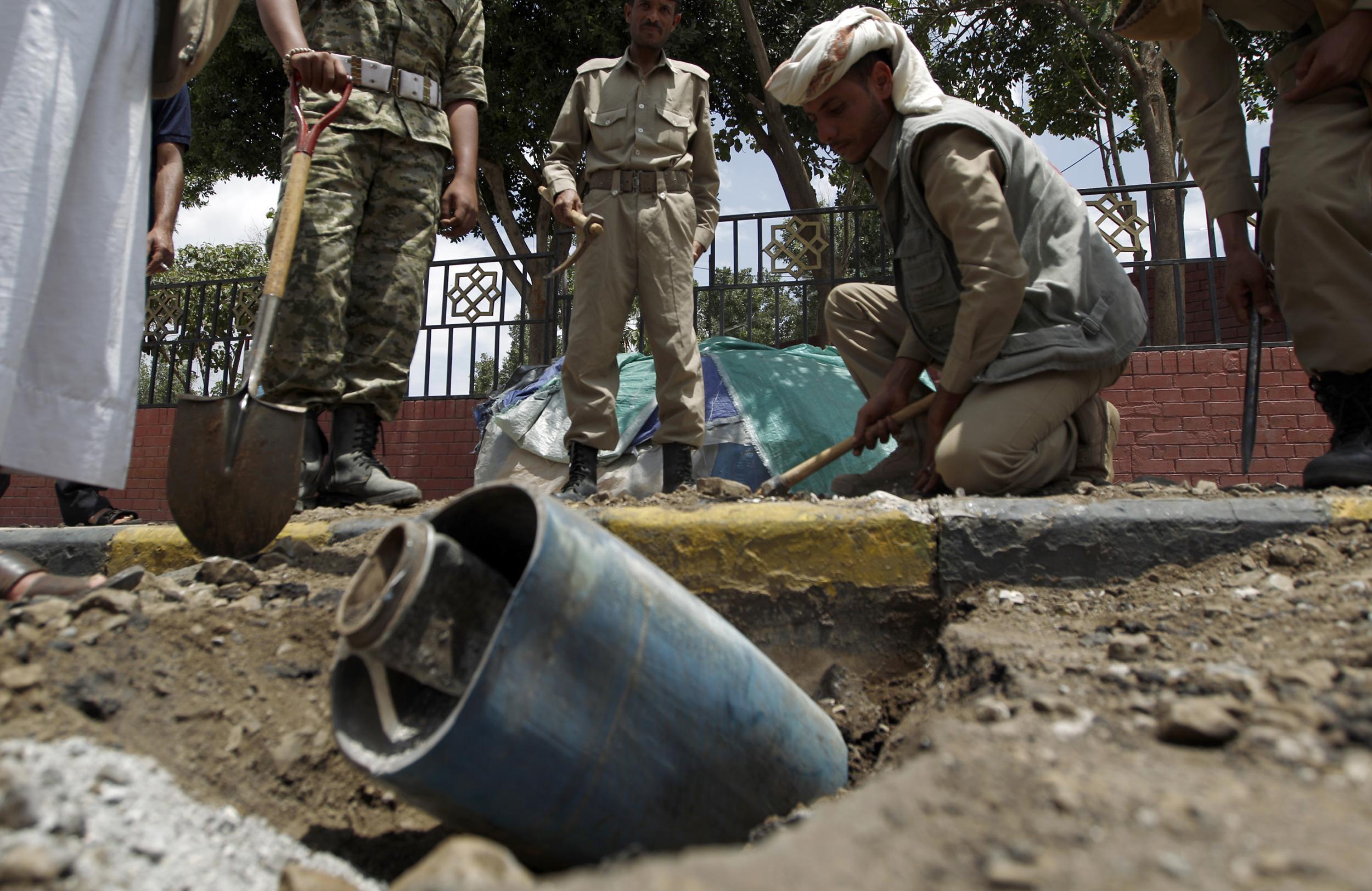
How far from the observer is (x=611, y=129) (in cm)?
343

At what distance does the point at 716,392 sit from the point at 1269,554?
2.84 metres

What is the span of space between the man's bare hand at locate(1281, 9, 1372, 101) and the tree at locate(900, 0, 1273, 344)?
15.6 ft

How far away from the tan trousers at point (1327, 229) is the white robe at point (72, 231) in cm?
268

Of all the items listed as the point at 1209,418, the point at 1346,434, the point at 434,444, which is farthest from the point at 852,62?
the point at 434,444

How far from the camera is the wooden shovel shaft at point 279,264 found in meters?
2.10

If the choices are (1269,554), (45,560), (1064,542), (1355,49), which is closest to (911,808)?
(1064,542)

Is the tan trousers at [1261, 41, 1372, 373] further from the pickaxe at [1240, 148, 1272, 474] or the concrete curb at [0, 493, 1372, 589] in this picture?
the concrete curb at [0, 493, 1372, 589]

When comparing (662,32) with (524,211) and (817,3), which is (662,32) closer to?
(817,3)

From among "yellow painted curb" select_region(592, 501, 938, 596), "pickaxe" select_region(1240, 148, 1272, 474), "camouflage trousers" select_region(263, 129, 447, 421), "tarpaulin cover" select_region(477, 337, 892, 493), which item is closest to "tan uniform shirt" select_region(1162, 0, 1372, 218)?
"pickaxe" select_region(1240, 148, 1272, 474)

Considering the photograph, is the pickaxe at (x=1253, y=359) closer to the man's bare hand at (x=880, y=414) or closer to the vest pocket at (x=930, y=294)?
the vest pocket at (x=930, y=294)

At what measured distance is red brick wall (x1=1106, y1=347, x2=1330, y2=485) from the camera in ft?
14.7

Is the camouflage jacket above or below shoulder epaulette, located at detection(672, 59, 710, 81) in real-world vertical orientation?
below

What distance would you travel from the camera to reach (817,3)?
27.8ft

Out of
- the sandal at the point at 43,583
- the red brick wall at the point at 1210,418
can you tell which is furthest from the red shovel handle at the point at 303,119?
the red brick wall at the point at 1210,418
